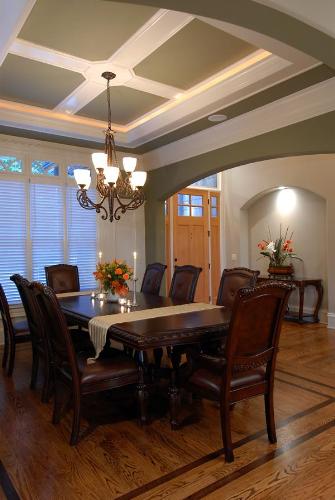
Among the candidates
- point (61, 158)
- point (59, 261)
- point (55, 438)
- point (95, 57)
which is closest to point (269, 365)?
point (55, 438)

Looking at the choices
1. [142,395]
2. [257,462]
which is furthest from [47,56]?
[257,462]

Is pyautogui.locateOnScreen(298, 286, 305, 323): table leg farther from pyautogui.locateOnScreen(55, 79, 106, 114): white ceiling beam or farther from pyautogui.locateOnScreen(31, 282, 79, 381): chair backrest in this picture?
pyautogui.locateOnScreen(31, 282, 79, 381): chair backrest

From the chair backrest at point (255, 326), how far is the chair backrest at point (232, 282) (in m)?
1.11

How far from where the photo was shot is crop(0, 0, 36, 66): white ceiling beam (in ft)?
8.20

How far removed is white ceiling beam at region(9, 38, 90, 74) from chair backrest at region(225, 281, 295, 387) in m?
2.60

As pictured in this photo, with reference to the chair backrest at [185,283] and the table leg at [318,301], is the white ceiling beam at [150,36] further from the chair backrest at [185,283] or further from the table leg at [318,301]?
the table leg at [318,301]

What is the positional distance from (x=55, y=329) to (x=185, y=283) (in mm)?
1765

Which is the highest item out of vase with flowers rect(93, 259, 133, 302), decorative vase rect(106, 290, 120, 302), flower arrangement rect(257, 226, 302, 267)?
flower arrangement rect(257, 226, 302, 267)

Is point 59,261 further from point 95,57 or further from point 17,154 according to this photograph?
point 95,57

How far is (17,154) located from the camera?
16.7 ft

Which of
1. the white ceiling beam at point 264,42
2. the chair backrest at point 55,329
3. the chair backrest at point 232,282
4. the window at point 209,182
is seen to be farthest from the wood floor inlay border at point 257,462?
the window at point 209,182

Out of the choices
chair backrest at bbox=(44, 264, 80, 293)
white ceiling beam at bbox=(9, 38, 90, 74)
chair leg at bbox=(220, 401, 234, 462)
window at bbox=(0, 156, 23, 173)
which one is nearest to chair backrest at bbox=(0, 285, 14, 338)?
chair backrest at bbox=(44, 264, 80, 293)

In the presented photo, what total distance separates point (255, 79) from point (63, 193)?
316 centimetres

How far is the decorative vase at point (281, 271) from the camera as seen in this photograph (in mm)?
6151
